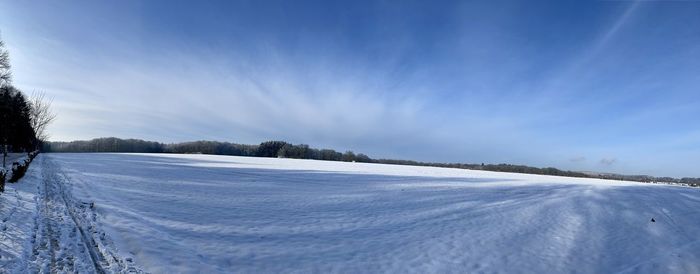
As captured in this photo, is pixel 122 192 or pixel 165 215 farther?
pixel 122 192

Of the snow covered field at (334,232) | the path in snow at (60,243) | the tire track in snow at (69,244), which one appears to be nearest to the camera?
the path in snow at (60,243)

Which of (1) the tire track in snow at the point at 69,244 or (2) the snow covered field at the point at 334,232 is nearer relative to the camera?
(1) the tire track in snow at the point at 69,244

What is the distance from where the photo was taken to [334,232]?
11.6m

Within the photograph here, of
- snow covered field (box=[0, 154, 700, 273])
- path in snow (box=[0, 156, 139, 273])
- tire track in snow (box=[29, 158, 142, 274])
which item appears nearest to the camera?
path in snow (box=[0, 156, 139, 273])

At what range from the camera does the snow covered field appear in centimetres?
838

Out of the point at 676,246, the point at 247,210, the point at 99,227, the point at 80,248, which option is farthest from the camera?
the point at 247,210

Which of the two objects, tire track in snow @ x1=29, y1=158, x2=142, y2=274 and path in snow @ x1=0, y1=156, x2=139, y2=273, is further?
tire track in snow @ x1=29, y1=158, x2=142, y2=274

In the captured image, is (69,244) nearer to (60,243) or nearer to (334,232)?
(60,243)

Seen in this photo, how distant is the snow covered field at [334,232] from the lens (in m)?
8.38

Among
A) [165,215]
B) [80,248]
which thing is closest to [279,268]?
[80,248]

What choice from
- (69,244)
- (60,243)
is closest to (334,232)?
(69,244)

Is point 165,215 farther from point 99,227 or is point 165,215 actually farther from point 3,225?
→ point 3,225

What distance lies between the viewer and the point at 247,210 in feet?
47.7

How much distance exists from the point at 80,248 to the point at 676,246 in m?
16.9
